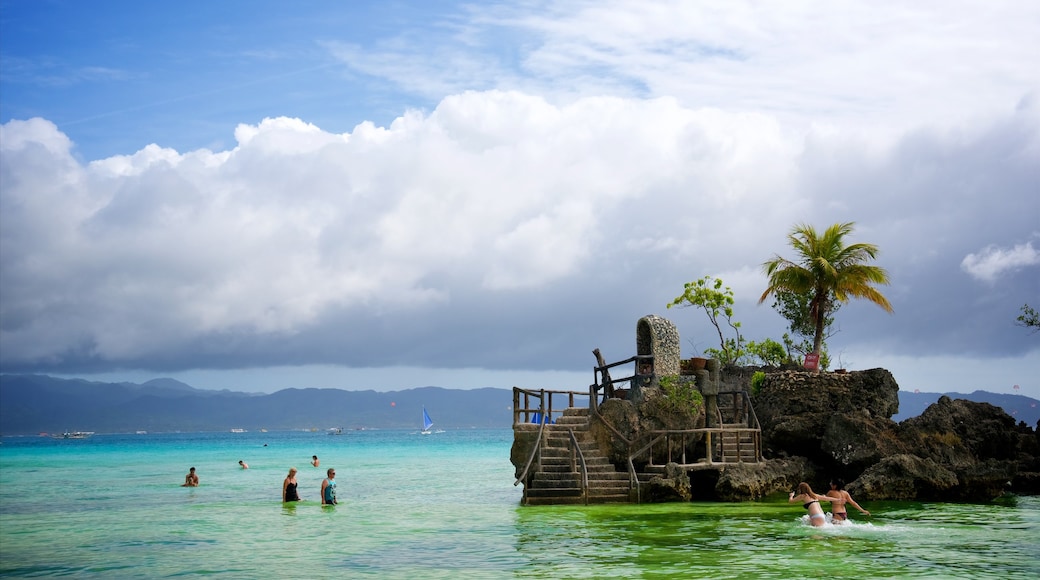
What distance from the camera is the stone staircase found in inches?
1078

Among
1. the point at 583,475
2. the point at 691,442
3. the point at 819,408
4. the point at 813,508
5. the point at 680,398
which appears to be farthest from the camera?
the point at 819,408

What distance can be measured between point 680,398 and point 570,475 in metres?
4.15

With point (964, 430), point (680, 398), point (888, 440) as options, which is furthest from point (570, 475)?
point (964, 430)

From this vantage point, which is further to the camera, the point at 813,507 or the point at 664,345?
the point at 664,345

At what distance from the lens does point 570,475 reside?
27750mm

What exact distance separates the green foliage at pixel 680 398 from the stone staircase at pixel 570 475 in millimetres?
2527

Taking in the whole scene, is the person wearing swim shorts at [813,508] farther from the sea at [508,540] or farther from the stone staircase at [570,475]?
the stone staircase at [570,475]

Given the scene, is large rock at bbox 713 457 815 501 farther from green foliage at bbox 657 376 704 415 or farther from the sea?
green foliage at bbox 657 376 704 415

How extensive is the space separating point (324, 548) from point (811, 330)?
23.8 metres

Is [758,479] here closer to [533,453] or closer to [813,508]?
[813,508]

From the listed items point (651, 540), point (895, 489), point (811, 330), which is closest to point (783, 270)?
point (811, 330)

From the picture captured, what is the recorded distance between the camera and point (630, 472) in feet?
90.5

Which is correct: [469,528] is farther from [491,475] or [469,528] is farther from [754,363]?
[491,475]

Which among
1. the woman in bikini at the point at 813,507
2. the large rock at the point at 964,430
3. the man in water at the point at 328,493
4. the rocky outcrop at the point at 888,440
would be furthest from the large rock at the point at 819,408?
the man in water at the point at 328,493
